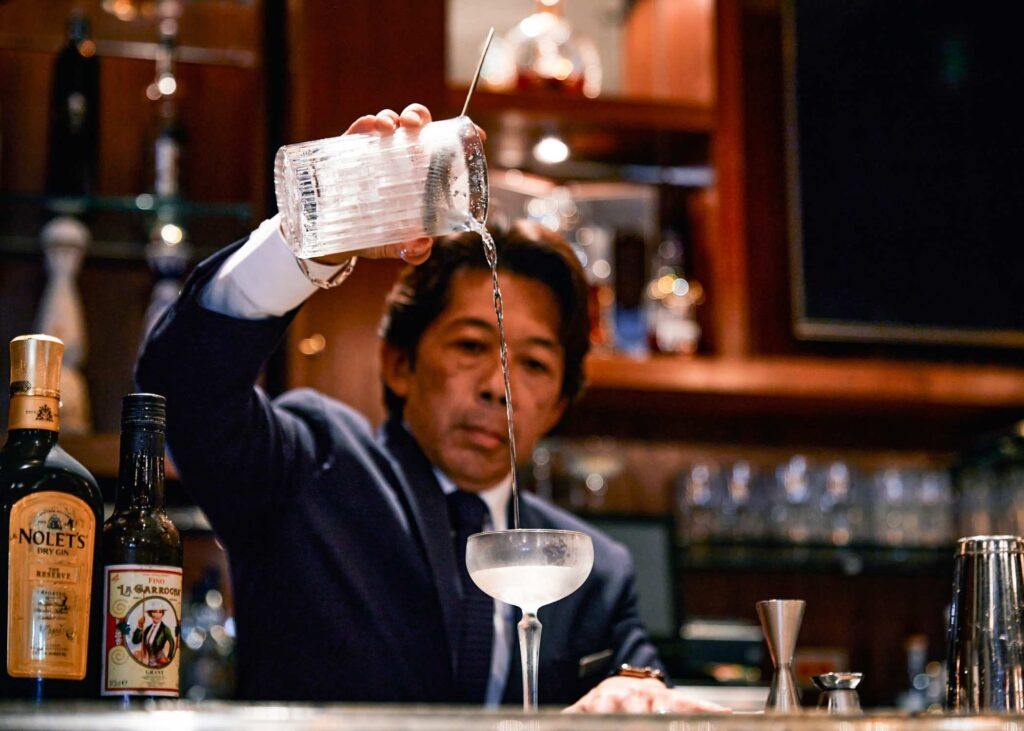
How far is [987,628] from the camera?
109 cm

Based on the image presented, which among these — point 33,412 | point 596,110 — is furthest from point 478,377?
point 596,110

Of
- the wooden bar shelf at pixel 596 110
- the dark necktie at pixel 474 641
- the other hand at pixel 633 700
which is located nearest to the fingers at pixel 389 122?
the other hand at pixel 633 700

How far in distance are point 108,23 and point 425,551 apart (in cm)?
170

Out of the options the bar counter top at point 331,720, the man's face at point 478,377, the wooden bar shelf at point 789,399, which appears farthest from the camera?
the wooden bar shelf at point 789,399

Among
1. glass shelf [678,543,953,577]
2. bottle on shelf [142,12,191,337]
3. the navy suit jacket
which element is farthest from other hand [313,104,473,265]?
glass shelf [678,543,953,577]

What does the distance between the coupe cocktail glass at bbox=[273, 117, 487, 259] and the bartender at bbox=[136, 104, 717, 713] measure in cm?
9

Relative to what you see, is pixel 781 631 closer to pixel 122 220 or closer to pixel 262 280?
pixel 262 280

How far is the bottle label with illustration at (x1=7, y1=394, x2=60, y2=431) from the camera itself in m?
0.98

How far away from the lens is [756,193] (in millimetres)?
3166

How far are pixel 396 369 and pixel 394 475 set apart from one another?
0.65 ft

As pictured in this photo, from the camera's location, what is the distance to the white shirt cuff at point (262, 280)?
4.30 feet

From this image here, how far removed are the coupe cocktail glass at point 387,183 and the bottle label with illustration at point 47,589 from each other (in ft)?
1.16

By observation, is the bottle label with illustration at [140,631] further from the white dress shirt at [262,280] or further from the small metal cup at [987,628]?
the small metal cup at [987,628]

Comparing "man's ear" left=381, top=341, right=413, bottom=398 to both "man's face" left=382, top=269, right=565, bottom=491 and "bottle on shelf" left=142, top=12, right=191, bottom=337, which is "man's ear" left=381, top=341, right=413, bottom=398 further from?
"bottle on shelf" left=142, top=12, right=191, bottom=337
